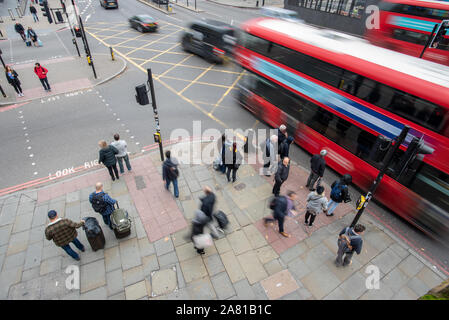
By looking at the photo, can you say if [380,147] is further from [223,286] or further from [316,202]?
[223,286]

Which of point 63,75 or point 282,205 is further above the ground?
point 282,205

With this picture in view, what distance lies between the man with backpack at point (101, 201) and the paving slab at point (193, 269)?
2240 mm

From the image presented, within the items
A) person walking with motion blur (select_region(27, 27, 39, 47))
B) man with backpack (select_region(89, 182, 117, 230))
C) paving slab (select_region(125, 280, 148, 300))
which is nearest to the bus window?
paving slab (select_region(125, 280, 148, 300))

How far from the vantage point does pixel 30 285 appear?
5512 millimetres

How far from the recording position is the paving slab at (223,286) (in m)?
5.43

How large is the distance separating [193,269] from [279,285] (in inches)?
78.5

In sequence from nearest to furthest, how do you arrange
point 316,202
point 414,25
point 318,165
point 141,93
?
point 316,202 → point 318,165 → point 141,93 → point 414,25

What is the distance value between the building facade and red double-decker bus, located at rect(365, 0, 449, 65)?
35.9ft

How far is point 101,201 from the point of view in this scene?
589 cm

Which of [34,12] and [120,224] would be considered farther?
[34,12]

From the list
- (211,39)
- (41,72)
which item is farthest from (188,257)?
(211,39)

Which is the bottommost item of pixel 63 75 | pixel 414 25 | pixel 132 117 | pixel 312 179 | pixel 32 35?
pixel 63 75

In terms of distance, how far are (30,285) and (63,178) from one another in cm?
373

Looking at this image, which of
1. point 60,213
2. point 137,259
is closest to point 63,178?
point 60,213
